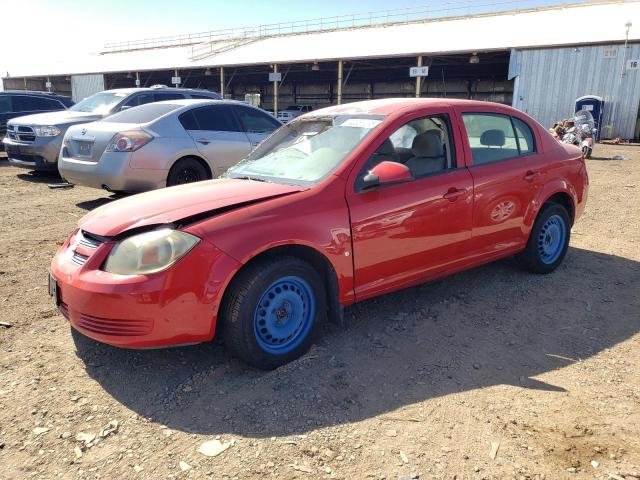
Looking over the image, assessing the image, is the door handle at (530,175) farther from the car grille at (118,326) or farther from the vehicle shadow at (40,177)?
the vehicle shadow at (40,177)

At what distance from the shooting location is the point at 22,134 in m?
9.74

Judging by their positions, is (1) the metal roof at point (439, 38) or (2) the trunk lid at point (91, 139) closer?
(2) the trunk lid at point (91, 139)

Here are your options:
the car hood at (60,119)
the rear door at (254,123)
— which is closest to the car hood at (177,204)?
the rear door at (254,123)

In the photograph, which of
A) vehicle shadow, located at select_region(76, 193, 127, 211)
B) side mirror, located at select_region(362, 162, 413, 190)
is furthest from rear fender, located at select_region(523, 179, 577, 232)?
vehicle shadow, located at select_region(76, 193, 127, 211)

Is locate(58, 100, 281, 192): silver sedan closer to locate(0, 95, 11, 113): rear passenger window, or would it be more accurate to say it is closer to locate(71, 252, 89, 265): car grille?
locate(71, 252, 89, 265): car grille

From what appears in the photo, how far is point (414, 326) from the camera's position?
3.85 metres

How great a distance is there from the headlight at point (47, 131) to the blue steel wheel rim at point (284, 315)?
26.7ft

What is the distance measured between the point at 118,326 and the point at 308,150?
72.6 inches

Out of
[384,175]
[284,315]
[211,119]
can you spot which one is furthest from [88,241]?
[211,119]

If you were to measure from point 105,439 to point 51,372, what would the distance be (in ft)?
2.76

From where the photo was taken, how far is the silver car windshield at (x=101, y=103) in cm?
1019

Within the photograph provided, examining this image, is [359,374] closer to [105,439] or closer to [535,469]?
[535,469]

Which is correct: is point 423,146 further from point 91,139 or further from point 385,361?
point 91,139

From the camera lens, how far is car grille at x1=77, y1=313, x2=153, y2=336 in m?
2.81
